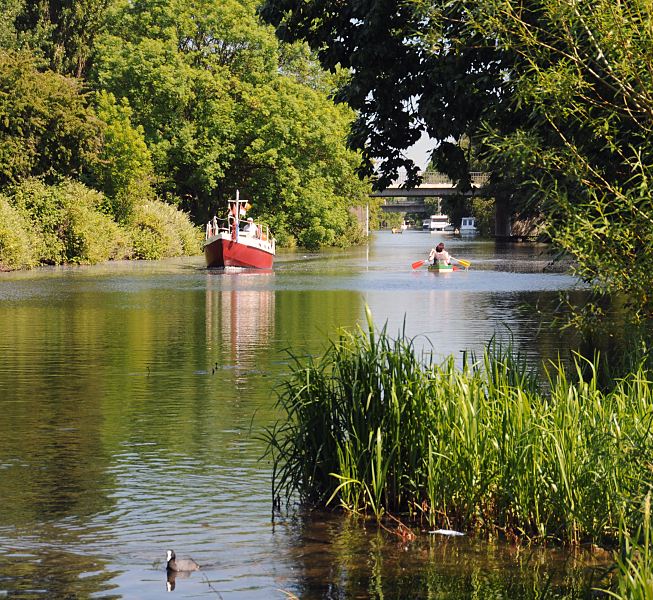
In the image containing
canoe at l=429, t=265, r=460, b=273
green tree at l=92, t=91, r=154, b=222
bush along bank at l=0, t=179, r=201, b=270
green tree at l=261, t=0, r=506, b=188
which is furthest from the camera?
green tree at l=92, t=91, r=154, b=222

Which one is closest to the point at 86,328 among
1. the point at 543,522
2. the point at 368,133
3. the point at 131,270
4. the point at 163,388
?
the point at 163,388

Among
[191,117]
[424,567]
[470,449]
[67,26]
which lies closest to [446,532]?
[470,449]

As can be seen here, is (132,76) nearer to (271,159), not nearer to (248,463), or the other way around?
(271,159)

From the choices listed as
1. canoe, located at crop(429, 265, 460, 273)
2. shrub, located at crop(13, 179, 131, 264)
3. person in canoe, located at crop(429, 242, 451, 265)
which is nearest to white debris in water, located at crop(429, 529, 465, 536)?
canoe, located at crop(429, 265, 460, 273)

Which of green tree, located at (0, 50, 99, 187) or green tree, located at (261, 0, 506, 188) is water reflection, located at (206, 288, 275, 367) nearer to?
green tree, located at (261, 0, 506, 188)

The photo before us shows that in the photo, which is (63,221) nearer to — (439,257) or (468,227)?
(439,257)

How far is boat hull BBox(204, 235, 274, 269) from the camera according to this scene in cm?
5569

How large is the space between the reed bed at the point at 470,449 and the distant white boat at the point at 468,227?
537 feet

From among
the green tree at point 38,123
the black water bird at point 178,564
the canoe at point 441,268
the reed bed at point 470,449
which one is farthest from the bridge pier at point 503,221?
the black water bird at point 178,564

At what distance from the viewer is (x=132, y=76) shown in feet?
246

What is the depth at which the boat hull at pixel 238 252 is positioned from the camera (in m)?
55.7

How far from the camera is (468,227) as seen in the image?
591 feet

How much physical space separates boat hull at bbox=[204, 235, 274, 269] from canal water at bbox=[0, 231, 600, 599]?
25970mm

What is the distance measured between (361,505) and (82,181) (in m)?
61.4
